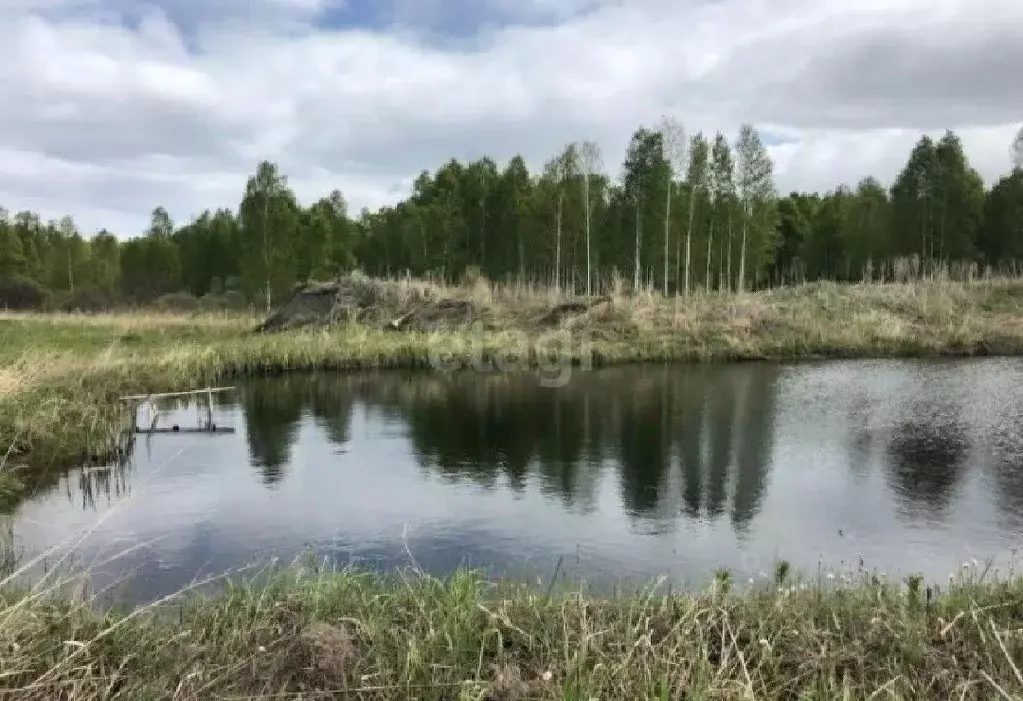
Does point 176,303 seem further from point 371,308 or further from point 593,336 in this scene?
point 593,336

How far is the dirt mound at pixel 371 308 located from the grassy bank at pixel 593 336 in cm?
75

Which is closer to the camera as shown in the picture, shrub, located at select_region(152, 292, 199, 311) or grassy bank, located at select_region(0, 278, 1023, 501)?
grassy bank, located at select_region(0, 278, 1023, 501)

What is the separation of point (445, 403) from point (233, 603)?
41.2 ft

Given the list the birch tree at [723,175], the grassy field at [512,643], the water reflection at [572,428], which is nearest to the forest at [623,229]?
the birch tree at [723,175]

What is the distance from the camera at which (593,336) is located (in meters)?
26.7

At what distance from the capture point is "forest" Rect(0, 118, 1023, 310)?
3794 cm

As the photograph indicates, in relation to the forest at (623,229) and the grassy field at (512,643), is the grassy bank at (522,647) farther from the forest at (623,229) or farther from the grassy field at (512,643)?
the forest at (623,229)

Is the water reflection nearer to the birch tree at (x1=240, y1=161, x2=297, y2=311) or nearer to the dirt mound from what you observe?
the dirt mound

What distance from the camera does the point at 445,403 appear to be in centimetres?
1770

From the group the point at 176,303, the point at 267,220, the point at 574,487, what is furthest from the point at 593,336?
the point at 176,303

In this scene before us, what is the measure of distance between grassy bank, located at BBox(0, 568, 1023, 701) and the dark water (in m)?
0.95

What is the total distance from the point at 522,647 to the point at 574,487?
6.13m

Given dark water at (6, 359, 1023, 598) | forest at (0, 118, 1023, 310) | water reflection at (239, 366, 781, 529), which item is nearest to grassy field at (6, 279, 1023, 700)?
dark water at (6, 359, 1023, 598)

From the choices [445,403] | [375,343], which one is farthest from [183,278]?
[445,403]
